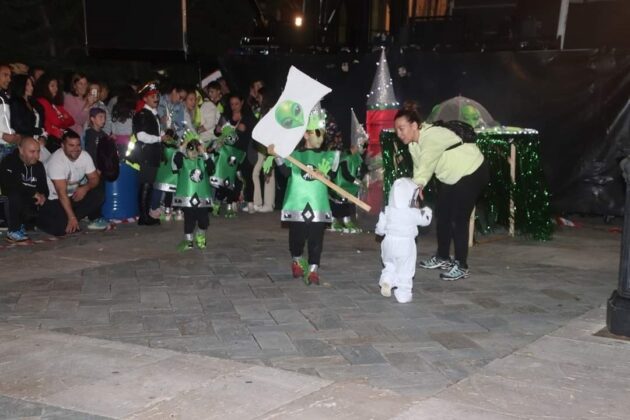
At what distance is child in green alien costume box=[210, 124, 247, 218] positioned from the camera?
29.4 ft

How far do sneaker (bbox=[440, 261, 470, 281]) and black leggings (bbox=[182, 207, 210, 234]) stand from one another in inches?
105

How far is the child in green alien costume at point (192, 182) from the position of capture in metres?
7.93

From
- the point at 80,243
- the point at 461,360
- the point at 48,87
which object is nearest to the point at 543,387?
the point at 461,360

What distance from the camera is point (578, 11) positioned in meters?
12.6

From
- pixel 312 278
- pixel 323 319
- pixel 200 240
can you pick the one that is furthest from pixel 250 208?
pixel 323 319

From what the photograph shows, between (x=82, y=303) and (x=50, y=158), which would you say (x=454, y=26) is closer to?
(x=50, y=158)

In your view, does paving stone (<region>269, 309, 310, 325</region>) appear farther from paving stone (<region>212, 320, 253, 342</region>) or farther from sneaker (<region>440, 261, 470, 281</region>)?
sneaker (<region>440, 261, 470, 281</region>)

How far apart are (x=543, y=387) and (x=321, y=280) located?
287 cm

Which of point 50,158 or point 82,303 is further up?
point 50,158

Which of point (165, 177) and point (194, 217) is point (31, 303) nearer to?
point (194, 217)

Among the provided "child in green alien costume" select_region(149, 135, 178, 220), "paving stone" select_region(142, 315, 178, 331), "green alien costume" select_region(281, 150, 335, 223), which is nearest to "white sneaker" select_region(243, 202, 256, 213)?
"child in green alien costume" select_region(149, 135, 178, 220)

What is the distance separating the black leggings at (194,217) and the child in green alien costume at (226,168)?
3.10ft

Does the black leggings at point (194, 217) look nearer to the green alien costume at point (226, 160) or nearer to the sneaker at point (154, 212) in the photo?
the green alien costume at point (226, 160)

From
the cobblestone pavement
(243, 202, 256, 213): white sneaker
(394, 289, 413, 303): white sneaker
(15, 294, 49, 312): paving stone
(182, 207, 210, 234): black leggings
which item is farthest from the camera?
(243, 202, 256, 213): white sneaker
